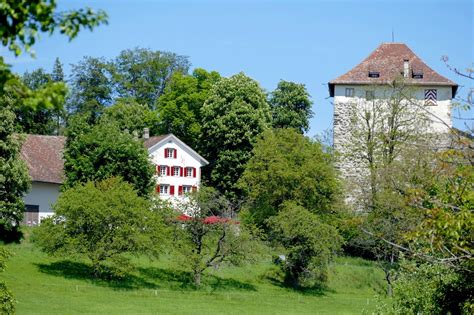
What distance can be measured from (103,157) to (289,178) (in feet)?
39.9

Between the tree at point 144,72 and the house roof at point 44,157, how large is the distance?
2144cm

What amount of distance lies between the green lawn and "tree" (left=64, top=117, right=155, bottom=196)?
7.59 meters

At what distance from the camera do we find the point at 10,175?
137 ft

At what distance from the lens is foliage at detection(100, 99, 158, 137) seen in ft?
243

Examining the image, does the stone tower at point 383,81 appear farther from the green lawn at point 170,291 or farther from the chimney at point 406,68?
the green lawn at point 170,291

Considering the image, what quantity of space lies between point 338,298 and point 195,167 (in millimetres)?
24199

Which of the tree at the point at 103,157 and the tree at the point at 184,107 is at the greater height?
the tree at the point at 184,107

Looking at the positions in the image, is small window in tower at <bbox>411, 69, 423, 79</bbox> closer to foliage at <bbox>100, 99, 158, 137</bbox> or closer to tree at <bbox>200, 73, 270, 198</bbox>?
tree at <bbox>200, 73, 270, 198</bbox>

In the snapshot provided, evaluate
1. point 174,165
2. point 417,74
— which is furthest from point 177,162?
point 417,74

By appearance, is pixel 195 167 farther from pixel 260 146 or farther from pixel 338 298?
pixel 338 298

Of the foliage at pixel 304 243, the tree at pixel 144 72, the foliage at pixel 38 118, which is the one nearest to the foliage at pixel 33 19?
the foliage at pixel 304 243

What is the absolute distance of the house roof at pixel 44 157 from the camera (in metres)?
56.1

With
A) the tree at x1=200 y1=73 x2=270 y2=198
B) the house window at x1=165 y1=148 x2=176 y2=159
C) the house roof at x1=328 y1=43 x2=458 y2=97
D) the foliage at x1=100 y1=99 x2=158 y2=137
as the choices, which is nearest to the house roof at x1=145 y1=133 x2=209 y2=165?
the house window at x1=165 y1=148 x2=176 y2=159

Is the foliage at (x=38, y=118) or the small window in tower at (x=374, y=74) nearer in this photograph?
the small window in tower at (x=374, y=74)
